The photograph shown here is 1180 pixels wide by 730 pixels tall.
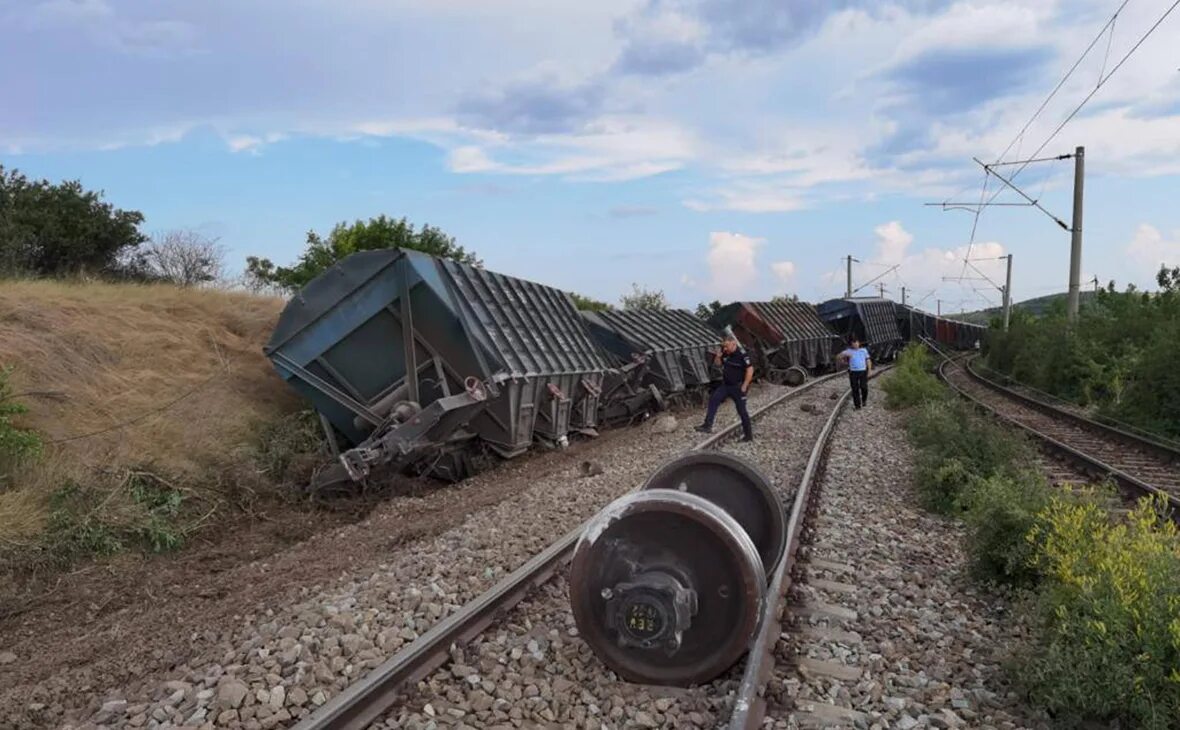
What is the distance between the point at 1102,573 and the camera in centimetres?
440

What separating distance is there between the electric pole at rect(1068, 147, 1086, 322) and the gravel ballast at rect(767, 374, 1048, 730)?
66.7ft

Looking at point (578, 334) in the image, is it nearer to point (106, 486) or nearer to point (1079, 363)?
point (106, 486)

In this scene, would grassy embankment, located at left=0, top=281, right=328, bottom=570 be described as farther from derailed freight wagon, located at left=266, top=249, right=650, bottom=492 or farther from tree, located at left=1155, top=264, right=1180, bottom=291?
tree, located at left=1155, top=264, right=1180, bottom=291

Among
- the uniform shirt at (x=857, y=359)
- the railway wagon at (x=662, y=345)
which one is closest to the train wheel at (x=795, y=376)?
the railway wagon at (x=662, y=345)

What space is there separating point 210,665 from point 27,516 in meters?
4.06

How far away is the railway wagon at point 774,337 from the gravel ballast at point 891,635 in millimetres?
19713

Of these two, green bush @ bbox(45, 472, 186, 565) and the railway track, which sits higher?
the railway track

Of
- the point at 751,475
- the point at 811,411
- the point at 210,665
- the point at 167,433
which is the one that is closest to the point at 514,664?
the point at 210,665

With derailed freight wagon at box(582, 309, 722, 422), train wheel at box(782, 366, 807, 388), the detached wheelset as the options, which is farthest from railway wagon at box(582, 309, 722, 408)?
the detached wheelset

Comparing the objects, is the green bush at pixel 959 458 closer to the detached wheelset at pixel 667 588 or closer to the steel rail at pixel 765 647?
the steel rail at pixel 765 647

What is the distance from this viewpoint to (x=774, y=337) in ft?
92.8

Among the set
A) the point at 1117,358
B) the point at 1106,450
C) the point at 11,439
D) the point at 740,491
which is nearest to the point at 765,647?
the point at 740,491

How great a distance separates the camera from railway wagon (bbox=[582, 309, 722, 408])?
17.4m

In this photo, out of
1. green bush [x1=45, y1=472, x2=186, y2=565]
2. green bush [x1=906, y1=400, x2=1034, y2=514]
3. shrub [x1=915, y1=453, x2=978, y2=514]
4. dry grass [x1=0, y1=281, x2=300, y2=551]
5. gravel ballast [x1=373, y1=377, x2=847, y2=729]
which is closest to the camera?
gravel ballast [x1=373, y1=377, x2=847, y2=729]
